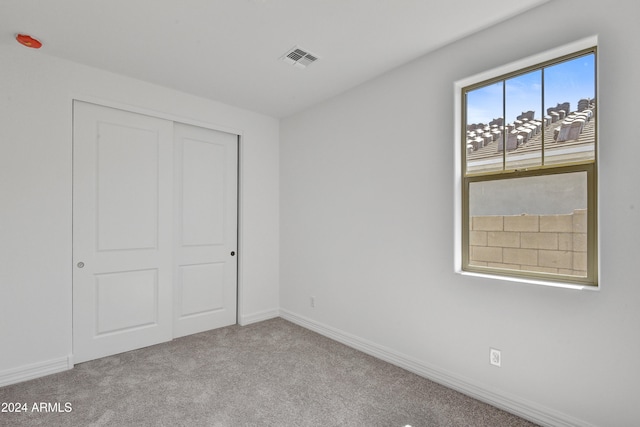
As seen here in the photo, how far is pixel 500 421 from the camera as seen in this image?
6.73 feet

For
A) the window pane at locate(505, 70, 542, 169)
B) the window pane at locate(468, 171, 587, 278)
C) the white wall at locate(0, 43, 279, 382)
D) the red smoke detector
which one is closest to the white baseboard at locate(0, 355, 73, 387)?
the white wall at locate(0, 43, 279, 382)

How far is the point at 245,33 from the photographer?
7.88ft

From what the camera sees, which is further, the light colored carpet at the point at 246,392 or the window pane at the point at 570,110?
the light colored carpet at the point at 246,392

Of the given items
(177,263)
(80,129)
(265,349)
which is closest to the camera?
(80,129)

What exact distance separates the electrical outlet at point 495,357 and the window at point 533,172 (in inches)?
21.1

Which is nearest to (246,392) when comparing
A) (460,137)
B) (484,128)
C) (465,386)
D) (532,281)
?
(465,386)

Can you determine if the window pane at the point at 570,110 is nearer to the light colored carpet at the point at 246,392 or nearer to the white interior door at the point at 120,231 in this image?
the light colored carpet at the point at 246,392

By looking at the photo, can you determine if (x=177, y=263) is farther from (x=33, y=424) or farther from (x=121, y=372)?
(x=33, y=424)

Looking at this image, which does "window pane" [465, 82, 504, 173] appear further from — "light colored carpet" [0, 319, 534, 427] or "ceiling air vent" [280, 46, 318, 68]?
"light colored carpet" [0, 319, 534, 427]

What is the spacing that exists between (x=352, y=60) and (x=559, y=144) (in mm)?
1718

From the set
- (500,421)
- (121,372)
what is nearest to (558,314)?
(500,421)

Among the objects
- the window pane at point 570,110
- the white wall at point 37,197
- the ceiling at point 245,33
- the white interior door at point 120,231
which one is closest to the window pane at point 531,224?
the window pane at point 570,110

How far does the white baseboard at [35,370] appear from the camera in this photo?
250cm

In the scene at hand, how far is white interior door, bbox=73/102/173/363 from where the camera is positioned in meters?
2.90
